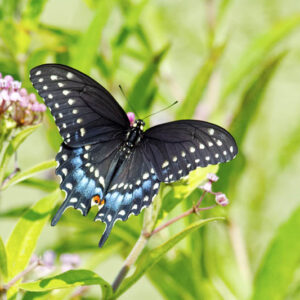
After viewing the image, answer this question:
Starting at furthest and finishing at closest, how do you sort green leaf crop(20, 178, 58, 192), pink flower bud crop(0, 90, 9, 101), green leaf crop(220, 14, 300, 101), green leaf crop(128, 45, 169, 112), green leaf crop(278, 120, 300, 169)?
green leaf crop(278, 120, 300, 169) < green leaf crop(220, 14, 300, 101) < green leaf crop(128, 45, 169, 112) < green leaf crop(20, 178, 58, 192) < pink flower bud crop(0, 90, 9, 101)

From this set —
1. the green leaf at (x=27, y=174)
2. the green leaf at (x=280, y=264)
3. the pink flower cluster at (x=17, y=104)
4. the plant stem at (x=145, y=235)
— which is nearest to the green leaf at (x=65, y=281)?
the plant stem at (x=145, y=235)

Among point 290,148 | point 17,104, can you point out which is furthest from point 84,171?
point 290,148

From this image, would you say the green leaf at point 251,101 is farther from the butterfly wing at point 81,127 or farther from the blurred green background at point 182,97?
the butterfly wing at point 81,127

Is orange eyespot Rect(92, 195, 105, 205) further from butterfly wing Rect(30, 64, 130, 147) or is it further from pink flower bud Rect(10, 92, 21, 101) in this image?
pink flower bud Rect(10, 92, 21, 101)

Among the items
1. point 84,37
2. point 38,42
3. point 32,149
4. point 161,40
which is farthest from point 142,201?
point 32,149

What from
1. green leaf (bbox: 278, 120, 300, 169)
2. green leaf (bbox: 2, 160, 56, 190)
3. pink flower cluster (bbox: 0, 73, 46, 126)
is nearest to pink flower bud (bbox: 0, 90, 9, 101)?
pink flower cluster (bbox: 0, 73, 46, 126)

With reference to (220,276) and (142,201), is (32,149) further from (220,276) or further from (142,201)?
(142,201)
